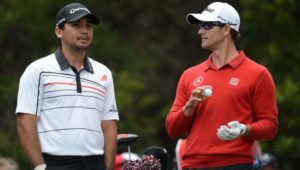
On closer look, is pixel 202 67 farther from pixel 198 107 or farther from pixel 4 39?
pixel 4 39

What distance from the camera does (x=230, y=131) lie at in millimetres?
8367

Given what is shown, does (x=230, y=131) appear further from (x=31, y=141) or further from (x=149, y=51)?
(x=149, y=51)

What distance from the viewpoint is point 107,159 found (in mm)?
9219

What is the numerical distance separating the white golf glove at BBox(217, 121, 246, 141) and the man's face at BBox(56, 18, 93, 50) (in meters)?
1.44

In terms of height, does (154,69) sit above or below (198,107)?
below

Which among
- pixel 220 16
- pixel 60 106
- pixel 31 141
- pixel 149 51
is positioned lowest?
pixel 149 51

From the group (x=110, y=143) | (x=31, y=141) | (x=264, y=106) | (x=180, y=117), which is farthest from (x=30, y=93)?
(x=264, y=106)

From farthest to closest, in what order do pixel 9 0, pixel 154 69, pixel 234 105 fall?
pixel 154 69
pixel 9 0
pixel 234 105

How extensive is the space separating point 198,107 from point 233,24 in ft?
2.56

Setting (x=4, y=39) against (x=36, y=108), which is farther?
(x=4, y=39)

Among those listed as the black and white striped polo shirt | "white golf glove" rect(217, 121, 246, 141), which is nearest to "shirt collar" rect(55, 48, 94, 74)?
the black and white striped polo shirt

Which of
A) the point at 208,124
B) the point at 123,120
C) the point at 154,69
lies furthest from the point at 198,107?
the point at 154,69

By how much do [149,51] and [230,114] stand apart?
1890 centimetres

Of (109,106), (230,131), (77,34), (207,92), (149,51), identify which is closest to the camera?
(230,131)
